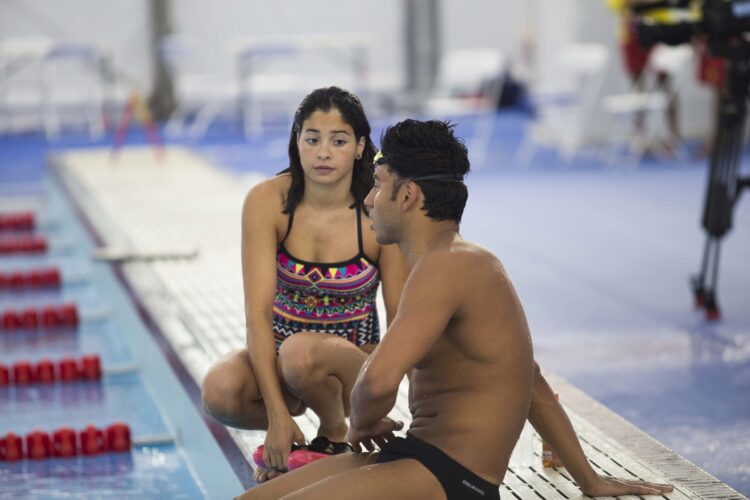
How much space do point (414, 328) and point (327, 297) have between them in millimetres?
1044

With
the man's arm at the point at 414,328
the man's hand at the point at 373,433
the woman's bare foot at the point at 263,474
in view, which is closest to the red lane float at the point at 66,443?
the woman's bare foot at the point at 263,474

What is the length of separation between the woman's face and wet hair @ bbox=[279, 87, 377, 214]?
0.02 m

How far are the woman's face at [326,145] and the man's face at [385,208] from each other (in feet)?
2.06

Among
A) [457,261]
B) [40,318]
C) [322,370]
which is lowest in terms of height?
[40,318]

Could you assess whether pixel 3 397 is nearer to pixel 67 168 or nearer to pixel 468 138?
pixel 67 168

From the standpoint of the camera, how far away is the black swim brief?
7.47ft

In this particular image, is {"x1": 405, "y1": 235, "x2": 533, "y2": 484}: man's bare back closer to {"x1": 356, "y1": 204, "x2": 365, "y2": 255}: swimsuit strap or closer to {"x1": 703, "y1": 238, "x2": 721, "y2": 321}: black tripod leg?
{"x1": 356, "y1": 204, "x2": 365, "y2": 255}: swimsuit strap

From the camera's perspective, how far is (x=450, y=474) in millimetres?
2275

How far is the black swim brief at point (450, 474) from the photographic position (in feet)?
7.47

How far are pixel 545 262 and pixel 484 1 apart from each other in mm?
10925

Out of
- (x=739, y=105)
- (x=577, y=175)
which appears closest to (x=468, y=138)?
(x=577, y=175)

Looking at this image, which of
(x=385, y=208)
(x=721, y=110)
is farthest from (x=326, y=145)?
(x=721, y=110)

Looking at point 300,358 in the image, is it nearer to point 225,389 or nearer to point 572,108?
point 225,389

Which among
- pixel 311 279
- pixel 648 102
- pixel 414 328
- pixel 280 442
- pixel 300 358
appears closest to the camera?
pixel 414 328
